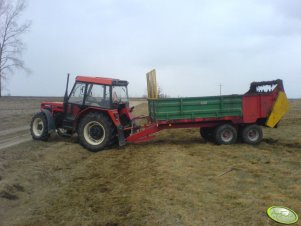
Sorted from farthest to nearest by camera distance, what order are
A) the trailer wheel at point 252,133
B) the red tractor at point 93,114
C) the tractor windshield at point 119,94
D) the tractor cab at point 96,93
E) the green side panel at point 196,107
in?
1. the trailer wheel at point 252,133
2. the green side panel at point 196,107
3. the tractor windshield at point 119,94
4. the tractor cab at point 96,93
5. the red tractor at point 93,114

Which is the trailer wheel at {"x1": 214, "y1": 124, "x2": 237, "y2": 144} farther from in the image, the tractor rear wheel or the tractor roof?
the tractor roof

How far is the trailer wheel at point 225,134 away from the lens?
41.2ft

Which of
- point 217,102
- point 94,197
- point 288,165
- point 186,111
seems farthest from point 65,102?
point 288,165

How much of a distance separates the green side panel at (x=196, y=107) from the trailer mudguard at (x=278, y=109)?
1047 millimetres

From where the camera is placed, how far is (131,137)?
12086mm

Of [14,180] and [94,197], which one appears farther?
[14,180]

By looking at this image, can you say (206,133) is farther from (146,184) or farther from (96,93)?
(146,184)

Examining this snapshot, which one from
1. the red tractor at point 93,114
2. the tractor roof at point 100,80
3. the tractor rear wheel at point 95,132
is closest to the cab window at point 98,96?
the red tractor at point 93,114

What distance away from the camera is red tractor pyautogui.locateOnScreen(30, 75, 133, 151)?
11.6m

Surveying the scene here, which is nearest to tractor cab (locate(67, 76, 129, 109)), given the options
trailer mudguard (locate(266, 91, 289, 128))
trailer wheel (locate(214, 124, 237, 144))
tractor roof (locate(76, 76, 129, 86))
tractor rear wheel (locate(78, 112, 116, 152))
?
tractor roof (locate(76, 76, 129, 86))

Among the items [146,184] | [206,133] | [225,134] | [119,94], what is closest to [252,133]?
[225,134]

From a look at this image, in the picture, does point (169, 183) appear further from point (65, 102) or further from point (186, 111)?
point (65, 102)

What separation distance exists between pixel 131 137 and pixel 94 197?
17.1 feet

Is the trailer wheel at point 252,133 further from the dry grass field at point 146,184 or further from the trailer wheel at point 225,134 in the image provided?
the dry grass field at point 146,184
